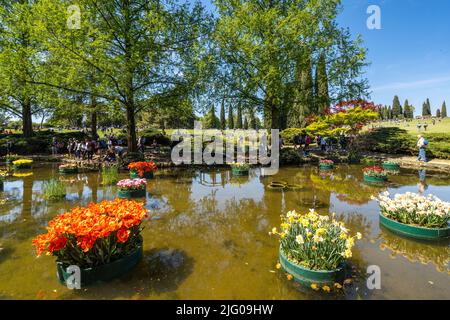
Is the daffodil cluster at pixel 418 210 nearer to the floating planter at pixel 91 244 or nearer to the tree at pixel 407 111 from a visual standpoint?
the floating planter at pixel 91 244

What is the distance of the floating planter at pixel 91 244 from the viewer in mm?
3955

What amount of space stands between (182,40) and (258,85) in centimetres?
598

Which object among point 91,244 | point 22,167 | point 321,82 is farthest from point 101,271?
point 321,82

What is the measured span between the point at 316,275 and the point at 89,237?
12.0 ft

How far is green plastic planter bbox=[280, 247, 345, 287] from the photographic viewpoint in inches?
156

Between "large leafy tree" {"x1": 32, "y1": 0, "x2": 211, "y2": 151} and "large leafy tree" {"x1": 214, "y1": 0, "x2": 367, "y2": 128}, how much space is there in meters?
2.26

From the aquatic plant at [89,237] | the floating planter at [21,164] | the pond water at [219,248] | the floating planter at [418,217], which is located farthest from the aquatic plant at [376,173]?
the floating planter at [21,164]

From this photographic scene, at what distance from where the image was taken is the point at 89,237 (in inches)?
155

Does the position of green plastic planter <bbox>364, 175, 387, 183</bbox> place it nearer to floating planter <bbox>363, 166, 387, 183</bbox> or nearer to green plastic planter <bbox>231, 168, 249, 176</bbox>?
floating planter <bbox>363, 166, 387, 183</bbox>

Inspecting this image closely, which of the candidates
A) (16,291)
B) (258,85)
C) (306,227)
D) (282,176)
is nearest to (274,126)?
(258,85)

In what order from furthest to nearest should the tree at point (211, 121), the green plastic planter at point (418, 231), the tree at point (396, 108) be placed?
the tree at point (396, 108)
the tree at point (211, 121)
the green plastic planter at point (418, 231)

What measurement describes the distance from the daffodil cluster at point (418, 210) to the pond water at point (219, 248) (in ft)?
1.69

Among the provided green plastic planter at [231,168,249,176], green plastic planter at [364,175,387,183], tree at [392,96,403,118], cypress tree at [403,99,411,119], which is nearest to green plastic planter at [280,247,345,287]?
green plastic planter at [364,175,387,183]
